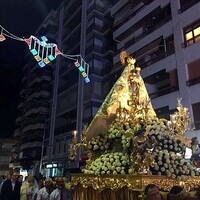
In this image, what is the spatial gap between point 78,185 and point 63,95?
32.6 m

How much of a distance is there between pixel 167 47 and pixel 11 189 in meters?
16.6

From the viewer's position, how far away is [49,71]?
46.6 m

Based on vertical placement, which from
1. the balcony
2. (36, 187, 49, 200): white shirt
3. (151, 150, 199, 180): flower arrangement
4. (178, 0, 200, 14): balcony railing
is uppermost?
(178, 0, 200, 14): balcony railing

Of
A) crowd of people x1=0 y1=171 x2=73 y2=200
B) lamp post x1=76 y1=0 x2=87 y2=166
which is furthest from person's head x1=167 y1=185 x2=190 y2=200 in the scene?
lamp post x1=76 y1=0 x2=87 y2=166

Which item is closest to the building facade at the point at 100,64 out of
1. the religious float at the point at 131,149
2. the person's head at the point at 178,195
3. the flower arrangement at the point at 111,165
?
the religious float at the point at 131,149

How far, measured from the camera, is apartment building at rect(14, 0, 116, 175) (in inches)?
1256

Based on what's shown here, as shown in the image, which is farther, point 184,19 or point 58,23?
point 58,23

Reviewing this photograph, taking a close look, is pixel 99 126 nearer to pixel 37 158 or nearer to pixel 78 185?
pixel 78 185

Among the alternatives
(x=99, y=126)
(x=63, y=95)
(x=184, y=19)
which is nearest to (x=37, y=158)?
(x=63, y=95)

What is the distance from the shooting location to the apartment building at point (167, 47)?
16.5 m

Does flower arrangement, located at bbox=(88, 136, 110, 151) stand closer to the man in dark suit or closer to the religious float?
the religious float

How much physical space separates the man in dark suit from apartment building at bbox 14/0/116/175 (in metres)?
17.2

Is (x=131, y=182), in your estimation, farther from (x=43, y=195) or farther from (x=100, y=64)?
(x=100, y=64)

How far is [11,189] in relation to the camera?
25.3 feet
